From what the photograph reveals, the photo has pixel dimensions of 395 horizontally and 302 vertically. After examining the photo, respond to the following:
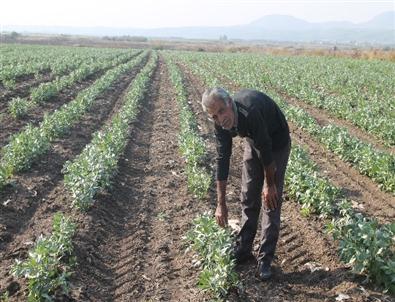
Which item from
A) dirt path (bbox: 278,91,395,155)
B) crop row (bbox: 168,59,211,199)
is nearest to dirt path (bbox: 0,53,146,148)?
crop row (bbox: 168,59,211,199)

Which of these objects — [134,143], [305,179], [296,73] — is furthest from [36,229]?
[296,73]

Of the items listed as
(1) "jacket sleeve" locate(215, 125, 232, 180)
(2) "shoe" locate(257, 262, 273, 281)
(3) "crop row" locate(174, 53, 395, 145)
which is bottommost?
(3) "crop row" locate(174, 53, 395, 145)

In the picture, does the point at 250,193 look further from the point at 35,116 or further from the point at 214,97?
the point at 35,116

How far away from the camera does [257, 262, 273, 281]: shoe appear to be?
219 inches

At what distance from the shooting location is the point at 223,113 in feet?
15.7

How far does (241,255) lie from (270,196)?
3.51 feet

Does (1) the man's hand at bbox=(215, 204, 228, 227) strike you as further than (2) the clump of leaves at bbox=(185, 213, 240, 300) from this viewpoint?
Yes

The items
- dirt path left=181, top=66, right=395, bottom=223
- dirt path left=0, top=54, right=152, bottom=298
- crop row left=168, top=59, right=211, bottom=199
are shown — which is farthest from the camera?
crop row left=168, top=59, right=211, bottom=199

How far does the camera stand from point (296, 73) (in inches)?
1150

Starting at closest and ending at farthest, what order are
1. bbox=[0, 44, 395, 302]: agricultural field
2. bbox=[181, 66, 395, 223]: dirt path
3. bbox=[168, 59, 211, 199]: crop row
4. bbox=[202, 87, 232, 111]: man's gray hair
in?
bbox=[202, 87, 232, 111]: man's gray hair < bbox=[0, 44, 395, 302]: agricultural field < bbox=[181, 66, 395, 223]: dirt path < bbox=[168, 59, 211, 199]: crop row

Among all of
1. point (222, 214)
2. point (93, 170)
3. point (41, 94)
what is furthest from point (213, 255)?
point (41, 94)

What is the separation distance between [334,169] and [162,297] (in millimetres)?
6038

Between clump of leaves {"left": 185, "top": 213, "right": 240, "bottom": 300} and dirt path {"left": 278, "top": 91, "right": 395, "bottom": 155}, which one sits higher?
clump of leaves {"left": 185, "top": 213, "right": 240, "bottom": 300}

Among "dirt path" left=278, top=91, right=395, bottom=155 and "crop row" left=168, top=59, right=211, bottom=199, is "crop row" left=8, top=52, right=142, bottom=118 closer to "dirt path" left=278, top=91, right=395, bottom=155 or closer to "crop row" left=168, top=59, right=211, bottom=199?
"crop row" left=168, top=59, right=211, bottom=199
